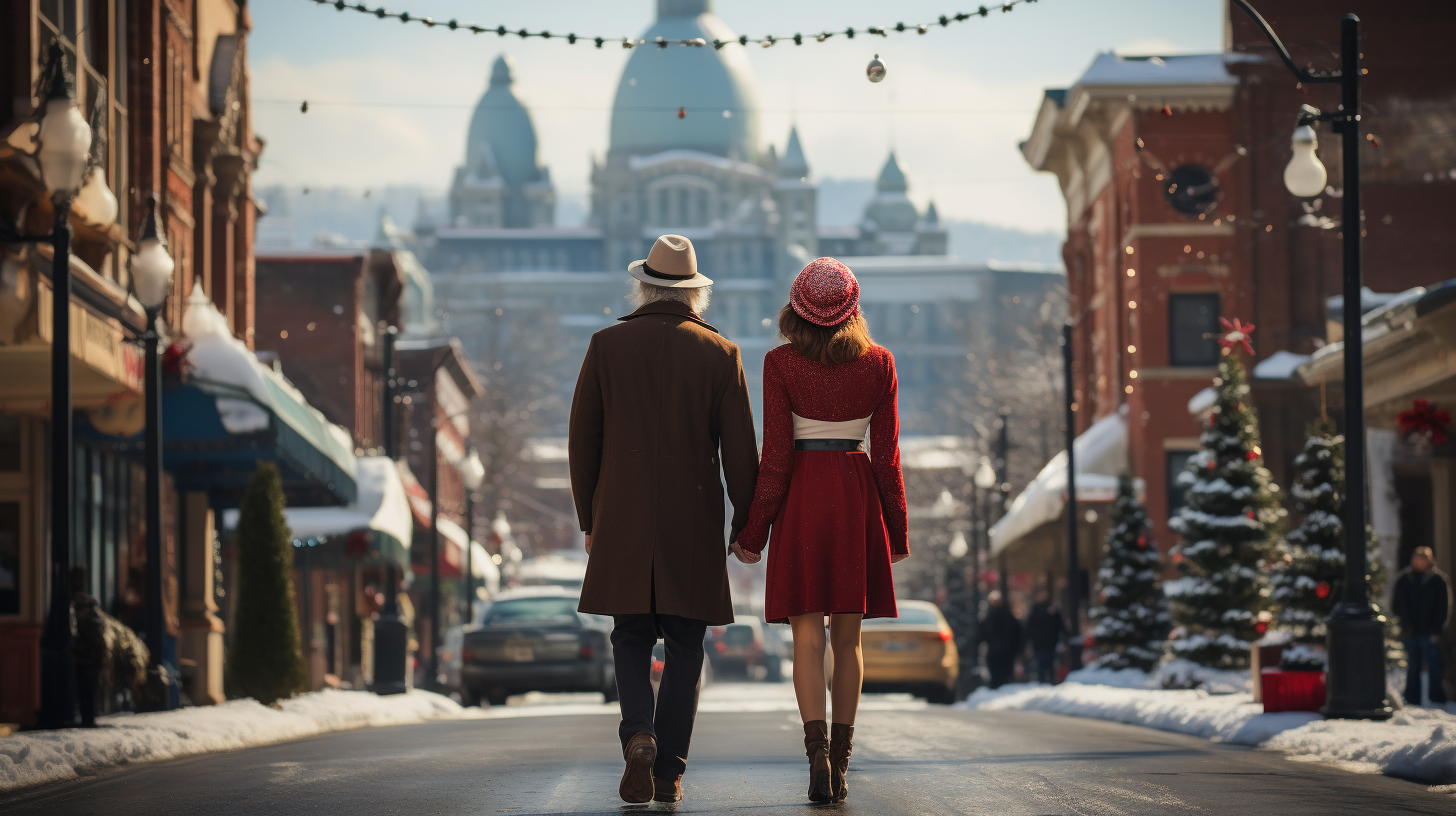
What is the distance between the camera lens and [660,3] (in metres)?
192

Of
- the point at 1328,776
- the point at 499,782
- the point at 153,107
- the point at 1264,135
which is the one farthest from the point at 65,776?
the point at 1264,135

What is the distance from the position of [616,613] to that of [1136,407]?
106ft

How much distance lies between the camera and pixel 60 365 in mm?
14391

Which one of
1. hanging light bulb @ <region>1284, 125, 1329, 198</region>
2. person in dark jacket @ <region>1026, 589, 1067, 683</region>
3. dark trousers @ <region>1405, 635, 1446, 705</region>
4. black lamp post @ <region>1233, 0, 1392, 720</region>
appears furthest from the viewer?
person in dark jacket @ <region>1026, 589, 1067, 683</region>

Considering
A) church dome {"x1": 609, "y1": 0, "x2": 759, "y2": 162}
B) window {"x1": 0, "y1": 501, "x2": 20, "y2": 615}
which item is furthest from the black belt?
church dome {"x1": 609, "y1": 0, "x2": 759, "y2": 162}

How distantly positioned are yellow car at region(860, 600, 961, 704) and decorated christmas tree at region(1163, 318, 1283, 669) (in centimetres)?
281

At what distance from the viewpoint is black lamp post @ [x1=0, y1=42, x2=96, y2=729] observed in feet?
45.4

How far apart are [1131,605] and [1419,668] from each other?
981 cm

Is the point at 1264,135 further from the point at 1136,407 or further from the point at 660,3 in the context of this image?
the point at 660,3

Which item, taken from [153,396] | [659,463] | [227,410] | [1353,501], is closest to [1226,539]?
[1353,501]

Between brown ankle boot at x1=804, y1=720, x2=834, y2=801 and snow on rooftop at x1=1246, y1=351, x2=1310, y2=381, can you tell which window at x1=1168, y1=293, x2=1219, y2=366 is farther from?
brown ankle boot at x1=804, y1=720, x2=834, y2=801

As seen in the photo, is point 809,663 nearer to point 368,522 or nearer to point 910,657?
point 910,657

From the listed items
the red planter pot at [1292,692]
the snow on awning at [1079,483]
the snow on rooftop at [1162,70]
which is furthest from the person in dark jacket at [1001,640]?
the red planter pot at [1292,692]

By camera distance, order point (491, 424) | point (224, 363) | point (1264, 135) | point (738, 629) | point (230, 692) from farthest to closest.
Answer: point (491, 424) < point (738, 629) < point (1264, 135) < point (224, 363) < point (230, 692)
